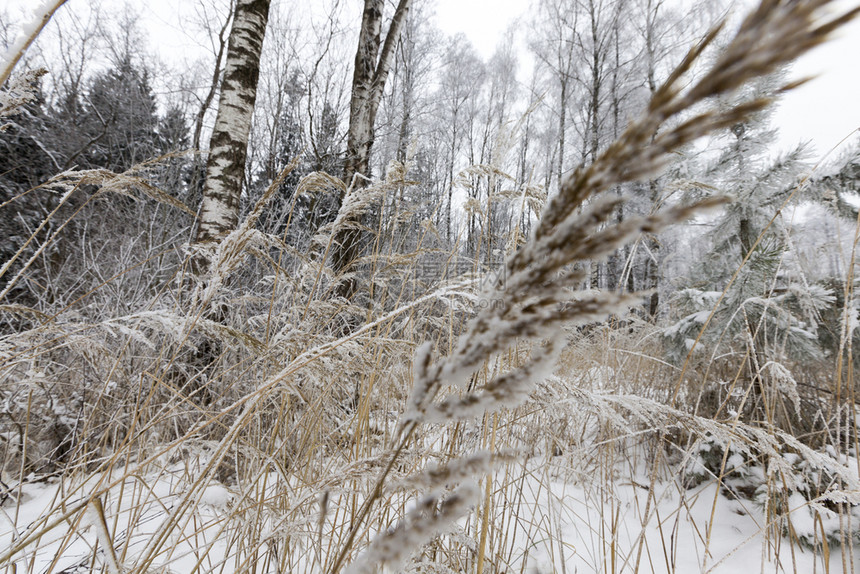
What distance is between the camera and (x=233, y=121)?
3246mm

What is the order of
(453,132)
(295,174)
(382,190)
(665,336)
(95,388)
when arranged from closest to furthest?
(382,190), (95,388), (665,336), (295,174), (453,132)

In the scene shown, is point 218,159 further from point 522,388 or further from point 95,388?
point 522,388

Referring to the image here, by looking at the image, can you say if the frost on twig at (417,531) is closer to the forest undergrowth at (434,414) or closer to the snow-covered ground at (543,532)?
the forest undergrowth at (434,414)

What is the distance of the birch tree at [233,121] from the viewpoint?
123 inches

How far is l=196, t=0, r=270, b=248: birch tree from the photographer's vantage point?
123 inches

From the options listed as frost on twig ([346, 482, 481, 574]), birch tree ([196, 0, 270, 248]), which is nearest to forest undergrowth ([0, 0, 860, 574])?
frost on twig ([346, 482, 481, 574])

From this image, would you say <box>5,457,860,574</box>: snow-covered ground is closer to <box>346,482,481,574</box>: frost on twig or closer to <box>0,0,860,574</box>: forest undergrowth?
<box>0,0,860,574</box>: forest undergrowth

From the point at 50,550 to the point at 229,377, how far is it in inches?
43.7

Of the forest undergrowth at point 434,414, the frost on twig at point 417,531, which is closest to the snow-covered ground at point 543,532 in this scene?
the forest undergrowth at point 434,414

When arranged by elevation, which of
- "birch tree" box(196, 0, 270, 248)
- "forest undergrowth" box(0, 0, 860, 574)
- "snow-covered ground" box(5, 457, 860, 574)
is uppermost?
"birch tree" box(196, 0, 270, 248)

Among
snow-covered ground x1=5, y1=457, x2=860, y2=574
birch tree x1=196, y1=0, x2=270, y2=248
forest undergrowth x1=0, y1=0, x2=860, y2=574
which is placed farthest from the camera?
birch tree x1=196, y1=0, x2=270, y2=248

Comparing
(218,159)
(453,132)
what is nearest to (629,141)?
(218,159)

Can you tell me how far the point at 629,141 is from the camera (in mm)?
243

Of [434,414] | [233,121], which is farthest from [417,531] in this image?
[233,121]
